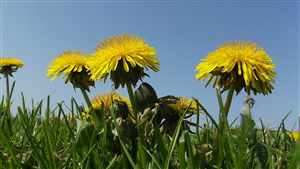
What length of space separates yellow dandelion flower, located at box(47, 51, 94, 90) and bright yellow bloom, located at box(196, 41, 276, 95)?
2.42ft

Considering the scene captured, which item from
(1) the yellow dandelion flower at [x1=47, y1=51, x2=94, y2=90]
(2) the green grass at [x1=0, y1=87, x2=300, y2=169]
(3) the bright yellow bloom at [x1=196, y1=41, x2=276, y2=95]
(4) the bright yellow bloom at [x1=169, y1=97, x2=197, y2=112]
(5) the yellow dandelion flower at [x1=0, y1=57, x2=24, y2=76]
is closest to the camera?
(2) the green grass at [x1=0, y1=87, x2=300, y2=169]

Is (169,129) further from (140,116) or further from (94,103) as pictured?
(94,103)

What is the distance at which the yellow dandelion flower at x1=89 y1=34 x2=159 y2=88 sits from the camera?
1.69 metres

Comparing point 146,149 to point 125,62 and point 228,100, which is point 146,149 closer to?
point 228,100

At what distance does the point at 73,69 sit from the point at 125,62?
0.70 m

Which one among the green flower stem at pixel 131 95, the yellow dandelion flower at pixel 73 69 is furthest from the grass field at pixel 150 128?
the yellow dandelion flower at pixel 73 69

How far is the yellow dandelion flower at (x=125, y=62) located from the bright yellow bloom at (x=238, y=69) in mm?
196

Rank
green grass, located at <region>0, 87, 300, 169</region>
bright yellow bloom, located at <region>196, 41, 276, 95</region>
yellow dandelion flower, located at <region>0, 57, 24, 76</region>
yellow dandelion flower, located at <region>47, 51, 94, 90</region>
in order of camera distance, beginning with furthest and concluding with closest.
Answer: yellow dandelion flower, located at <region>0, 57, 24, 76</region>
yellow dandelion flower, located at <region>47, 51, 94, 90</region>
bright yellow bloom, located at <region>196, 41, 276, 95</region>
green grass, located at <region>0, 87, 300, 169</region>

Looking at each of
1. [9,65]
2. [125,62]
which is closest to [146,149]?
[125,62]

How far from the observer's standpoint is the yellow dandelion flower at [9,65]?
210 inches

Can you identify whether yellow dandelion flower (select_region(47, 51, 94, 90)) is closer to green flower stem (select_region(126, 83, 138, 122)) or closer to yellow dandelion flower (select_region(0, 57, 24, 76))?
green flower stem (select_region(126, 83, 138, 122))

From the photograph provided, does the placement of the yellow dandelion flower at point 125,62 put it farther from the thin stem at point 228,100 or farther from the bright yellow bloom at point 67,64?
the bright yellow bloom at point 67,64

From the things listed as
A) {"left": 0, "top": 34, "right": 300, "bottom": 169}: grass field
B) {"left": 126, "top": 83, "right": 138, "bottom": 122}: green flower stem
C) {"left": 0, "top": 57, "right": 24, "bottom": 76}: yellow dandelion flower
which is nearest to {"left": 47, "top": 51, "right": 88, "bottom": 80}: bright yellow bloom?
{"left": 0, "top": 34, "right": 300, "bottom": 169}: grass field

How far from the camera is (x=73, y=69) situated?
2363 mm
